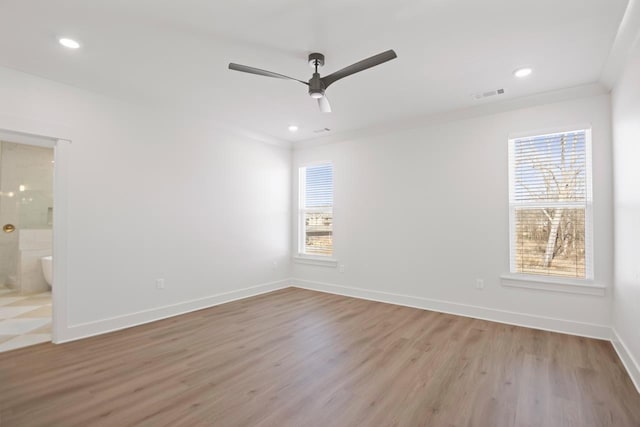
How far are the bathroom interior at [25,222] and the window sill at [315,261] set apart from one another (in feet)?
13.3

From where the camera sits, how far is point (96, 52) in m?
2.76

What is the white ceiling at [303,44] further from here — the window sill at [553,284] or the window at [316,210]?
the window sill at [553,284]

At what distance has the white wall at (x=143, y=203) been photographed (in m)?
3.26

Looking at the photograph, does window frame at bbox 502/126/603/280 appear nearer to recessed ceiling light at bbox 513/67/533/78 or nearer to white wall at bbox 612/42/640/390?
white wall at bbox 612/42/640/390

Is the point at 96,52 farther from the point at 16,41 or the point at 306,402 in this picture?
the point at 306,402

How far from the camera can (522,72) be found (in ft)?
10.3

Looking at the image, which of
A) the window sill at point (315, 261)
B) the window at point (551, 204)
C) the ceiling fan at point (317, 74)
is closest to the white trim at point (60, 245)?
the ceiling fan at point (317, 74)

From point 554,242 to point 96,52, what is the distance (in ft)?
16.9

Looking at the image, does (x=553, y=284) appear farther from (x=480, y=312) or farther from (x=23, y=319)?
(x=23, y=319)

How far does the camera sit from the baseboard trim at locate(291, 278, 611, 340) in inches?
133

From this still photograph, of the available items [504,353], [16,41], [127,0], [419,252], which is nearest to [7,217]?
[16,41]

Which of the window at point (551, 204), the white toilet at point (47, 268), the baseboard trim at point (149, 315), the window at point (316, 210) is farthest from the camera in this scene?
the window at point (316, 210)

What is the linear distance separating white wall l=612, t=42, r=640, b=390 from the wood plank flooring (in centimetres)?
29

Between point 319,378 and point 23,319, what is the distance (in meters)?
3.96
